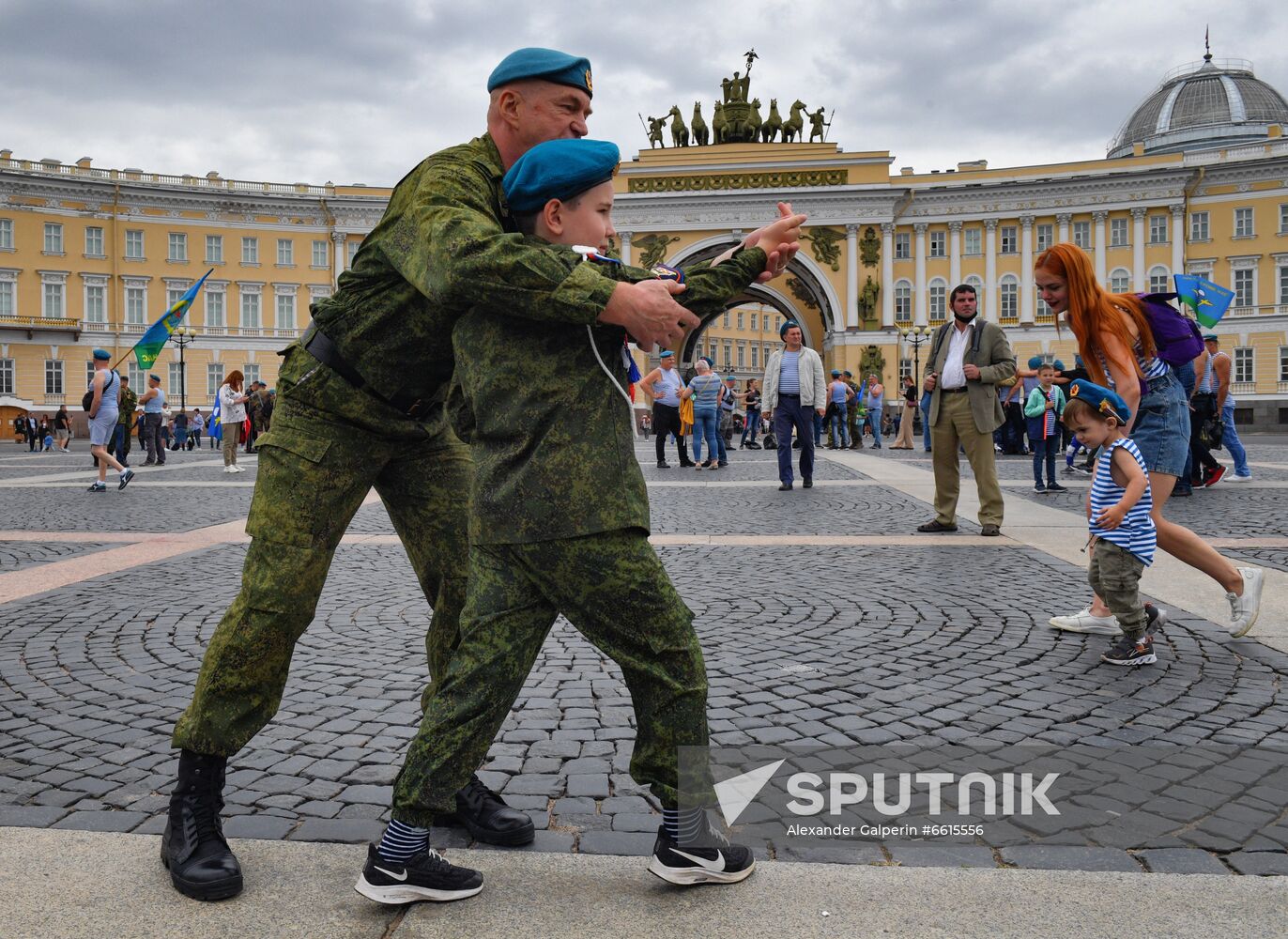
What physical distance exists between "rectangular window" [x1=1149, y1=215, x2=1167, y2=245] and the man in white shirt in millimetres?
49961

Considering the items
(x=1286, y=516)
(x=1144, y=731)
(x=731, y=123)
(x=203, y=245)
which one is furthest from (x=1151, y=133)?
(x=1144, y=731)

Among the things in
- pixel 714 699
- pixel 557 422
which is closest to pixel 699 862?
pixel 557 422

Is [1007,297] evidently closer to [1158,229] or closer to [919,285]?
[919,285]

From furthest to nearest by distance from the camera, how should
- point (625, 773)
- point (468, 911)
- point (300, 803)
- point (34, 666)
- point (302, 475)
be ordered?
1. point (34, 666)
2. point (625, 773)
3. point (300, 803)
4. point (302, 475)
5. point (468, 911)

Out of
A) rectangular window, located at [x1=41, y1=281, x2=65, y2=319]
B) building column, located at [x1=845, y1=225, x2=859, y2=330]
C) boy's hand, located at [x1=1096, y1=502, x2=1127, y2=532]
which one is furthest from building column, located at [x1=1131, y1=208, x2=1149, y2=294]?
rectangular window, located at [x1=41, y1=281, x2=65, y2=319]

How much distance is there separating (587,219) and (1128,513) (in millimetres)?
2891

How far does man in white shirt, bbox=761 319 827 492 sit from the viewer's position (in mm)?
11172

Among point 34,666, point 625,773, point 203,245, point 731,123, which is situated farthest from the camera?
point 203,245

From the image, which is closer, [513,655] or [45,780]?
[513,655]

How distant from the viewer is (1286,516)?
8.21 metres

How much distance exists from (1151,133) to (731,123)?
34.6 metres

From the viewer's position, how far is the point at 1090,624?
4363 mm

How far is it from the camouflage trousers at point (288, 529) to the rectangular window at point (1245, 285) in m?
59.9

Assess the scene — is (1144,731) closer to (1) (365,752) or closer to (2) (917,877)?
(2) (917,877)
